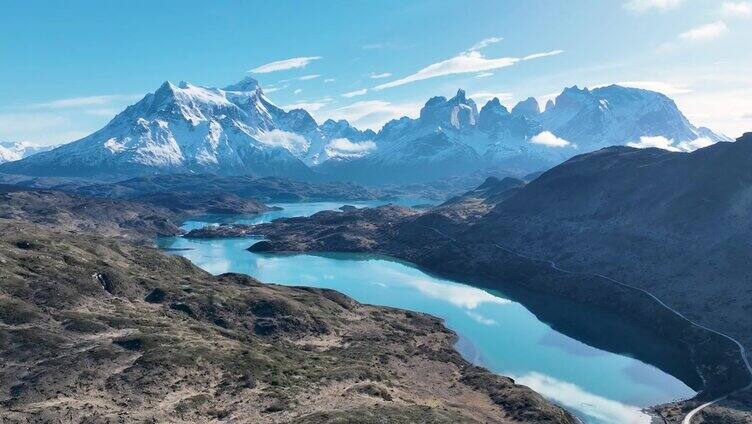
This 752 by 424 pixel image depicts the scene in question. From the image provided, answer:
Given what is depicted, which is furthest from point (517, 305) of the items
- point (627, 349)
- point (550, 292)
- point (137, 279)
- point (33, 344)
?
point (33, 344)

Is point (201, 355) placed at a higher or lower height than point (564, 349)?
higher

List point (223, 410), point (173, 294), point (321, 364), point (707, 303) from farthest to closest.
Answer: point (707, 303) → point (173, 294) → point (321, 364) → point (223, 410)

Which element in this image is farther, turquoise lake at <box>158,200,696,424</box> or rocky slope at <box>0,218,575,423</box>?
turquoise lake at <box>158,200,696,424</box>

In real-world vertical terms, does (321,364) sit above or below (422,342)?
above

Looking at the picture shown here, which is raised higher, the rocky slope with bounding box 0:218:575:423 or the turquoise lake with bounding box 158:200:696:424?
the rocky slope with bounding box 0:218:575:423

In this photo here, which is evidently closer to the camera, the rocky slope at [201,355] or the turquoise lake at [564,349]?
the rocky slope at [201,355]

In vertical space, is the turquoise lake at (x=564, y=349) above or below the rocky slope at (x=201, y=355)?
below

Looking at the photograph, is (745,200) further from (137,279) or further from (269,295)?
(137,279)

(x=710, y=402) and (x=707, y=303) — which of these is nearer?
(x=710, y=402)
